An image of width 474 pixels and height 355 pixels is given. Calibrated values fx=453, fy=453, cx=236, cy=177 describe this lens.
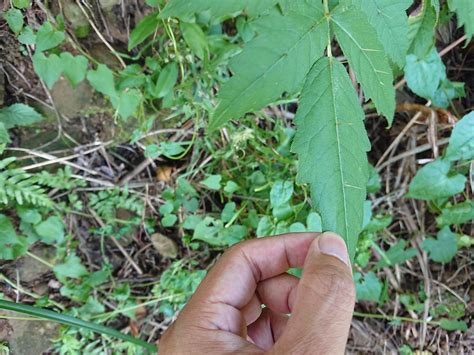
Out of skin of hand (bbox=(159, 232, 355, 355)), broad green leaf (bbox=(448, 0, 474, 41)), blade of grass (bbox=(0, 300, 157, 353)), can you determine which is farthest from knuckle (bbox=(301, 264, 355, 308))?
blade of grass (bbox=(0, 300, 157, 353))

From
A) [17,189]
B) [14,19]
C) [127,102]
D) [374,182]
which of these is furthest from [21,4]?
[374,182]

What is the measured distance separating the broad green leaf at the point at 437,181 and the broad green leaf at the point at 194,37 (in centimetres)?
90

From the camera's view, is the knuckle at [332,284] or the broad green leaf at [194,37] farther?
the broad green leaf at [194,37]

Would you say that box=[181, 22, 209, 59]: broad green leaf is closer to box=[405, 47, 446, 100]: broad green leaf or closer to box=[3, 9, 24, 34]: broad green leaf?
box=[3, 9, 24, 34]: broad green leaf

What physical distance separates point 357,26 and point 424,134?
1074 mm

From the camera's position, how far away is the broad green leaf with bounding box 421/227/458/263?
1809 millimetres

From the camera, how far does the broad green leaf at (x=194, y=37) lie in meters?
1.39

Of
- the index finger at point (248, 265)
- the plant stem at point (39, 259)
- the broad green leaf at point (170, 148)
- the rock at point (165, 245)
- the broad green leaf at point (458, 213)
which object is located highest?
the broad green leaf at point (170, 148)

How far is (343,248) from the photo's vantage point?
0.96 m

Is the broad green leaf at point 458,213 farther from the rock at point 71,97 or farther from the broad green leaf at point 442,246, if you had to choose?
the rock at point 71,97

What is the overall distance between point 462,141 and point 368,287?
651mm

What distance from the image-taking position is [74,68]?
4.81ft

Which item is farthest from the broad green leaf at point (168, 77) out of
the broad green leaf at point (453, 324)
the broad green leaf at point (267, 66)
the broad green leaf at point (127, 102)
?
the broad green leaf at point (453, 324)

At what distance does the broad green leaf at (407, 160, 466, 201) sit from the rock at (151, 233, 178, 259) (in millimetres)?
945
